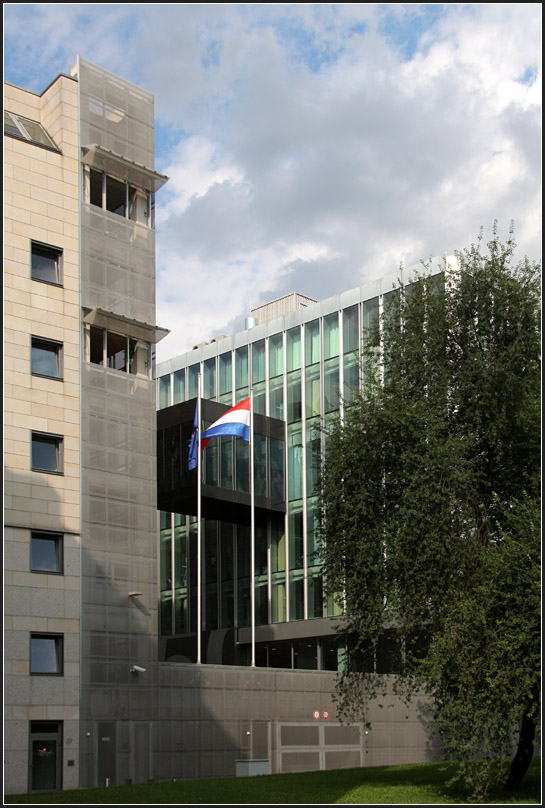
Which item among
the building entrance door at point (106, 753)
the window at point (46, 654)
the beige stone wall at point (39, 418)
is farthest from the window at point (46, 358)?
the building entrance door at point (106, 753)

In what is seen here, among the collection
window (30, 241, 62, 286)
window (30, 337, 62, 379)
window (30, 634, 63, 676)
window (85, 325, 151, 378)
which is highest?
window (30, 241, 62, 286)

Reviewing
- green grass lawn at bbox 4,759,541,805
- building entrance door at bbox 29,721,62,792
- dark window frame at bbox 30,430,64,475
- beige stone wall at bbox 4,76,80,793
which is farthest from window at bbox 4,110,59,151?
green grass lawn at bbox 4,759,541,805

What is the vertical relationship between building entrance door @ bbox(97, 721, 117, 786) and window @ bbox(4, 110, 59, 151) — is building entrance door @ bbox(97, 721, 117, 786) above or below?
below

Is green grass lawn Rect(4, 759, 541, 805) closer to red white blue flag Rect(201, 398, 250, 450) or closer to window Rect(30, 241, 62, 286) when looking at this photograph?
red white blue flag Rect(201, 398, 250, 450)

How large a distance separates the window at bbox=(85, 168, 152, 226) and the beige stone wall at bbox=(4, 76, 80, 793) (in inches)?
64.3

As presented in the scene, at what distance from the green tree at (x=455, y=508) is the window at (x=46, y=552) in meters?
10.8

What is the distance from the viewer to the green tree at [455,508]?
84.2 feet

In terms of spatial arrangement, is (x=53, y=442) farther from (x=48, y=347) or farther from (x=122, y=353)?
(x=122, y=353)

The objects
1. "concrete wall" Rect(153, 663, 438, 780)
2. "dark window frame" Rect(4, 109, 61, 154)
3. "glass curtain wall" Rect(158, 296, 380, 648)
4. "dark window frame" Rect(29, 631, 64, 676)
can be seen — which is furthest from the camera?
"glass curtain wall" Rect(158, 296, 380, 648)

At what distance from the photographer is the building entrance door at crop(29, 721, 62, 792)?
110ft

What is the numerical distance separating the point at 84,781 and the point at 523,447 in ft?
63.2

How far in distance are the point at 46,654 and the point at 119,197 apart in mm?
19504

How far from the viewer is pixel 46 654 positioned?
3484 centimetres

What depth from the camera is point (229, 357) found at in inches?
2616
